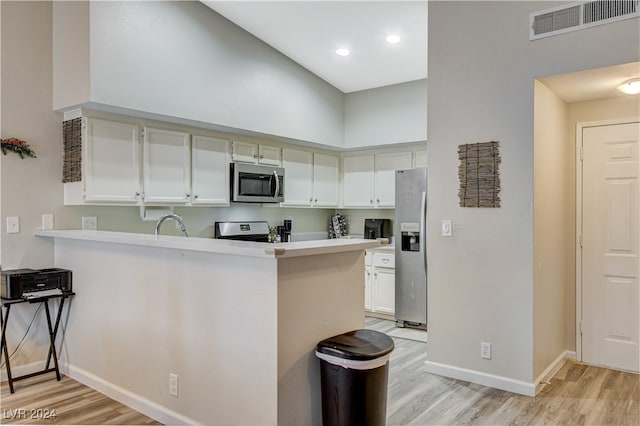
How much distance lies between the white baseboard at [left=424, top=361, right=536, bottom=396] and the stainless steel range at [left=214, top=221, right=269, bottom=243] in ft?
7.92

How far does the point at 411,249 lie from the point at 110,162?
3.13m

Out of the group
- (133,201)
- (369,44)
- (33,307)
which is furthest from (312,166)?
(33,307)

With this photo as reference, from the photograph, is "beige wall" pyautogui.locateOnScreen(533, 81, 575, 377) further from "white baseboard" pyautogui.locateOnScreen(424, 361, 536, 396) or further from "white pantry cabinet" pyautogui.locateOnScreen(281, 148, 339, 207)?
"white pantry cabinet" pyautogui.locateOnScreen(281, 148, 339, 207)

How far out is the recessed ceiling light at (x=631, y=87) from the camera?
311 centimetres

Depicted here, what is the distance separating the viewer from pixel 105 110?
11.7 ft

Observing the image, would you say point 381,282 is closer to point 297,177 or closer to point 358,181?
point 358,181

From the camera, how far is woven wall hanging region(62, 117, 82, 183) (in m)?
3.51

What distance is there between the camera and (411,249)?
4.95 m

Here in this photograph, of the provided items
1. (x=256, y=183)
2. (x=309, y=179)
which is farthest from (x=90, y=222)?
(x=309, y=179)

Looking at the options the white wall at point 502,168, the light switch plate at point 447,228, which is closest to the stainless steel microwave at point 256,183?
the white wall at point 502,168

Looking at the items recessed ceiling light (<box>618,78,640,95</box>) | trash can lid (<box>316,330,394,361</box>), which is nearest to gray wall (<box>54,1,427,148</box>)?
recessed ceiling light (<box>618,78,640,95</box>)

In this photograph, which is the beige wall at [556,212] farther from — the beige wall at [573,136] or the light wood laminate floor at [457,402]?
the light wood laminate floor at [457,402]

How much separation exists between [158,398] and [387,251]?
317cm

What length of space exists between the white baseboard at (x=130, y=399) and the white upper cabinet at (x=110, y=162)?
133 cm
